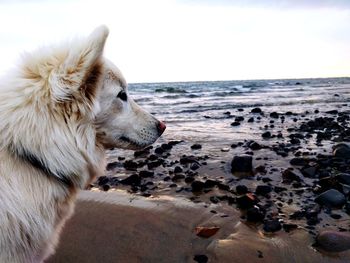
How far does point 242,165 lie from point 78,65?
4.57 m

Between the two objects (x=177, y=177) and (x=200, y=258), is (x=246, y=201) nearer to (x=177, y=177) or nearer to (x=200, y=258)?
(x=200, y=258)

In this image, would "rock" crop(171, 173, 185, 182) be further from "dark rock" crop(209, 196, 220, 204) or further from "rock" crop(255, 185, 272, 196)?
"rock" crop(255, 185, 272, 196)

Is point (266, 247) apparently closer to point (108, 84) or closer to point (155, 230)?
point (155, 230)

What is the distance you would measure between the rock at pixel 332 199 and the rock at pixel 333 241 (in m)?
0.87

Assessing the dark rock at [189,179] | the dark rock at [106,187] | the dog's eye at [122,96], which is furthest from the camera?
the dark rock at [189,179]

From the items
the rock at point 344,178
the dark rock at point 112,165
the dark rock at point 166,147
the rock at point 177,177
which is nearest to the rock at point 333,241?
the rock at point 344,178

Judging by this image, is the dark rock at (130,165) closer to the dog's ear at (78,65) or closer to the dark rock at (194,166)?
the dark rock at (194,166)

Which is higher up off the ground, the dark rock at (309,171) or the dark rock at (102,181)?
the dark rock at (309,171)

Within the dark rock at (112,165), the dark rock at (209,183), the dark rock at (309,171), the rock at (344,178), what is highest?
the rock at (344,178)

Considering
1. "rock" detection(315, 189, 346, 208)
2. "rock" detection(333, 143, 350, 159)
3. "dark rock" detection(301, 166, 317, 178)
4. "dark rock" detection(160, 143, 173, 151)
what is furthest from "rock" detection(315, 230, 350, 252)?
"dark rock" detection(160, 143, 173, 151)

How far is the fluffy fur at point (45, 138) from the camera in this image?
8.04ft

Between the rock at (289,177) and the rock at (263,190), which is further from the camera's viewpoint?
the rock at (289,177)

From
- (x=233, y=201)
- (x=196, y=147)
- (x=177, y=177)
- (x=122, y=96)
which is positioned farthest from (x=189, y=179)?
(x=122, y=96)

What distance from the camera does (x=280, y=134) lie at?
10023 mm
